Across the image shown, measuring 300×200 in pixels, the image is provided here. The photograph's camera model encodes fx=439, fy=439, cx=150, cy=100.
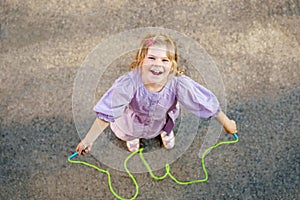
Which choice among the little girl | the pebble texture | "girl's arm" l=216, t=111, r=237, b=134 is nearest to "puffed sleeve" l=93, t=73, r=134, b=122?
the little girl

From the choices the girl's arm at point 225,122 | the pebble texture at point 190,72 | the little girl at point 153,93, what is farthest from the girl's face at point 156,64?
the pebble texture at point 190,72

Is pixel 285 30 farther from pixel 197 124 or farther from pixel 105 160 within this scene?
pixel 105 160

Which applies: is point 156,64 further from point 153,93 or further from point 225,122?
point 225,122

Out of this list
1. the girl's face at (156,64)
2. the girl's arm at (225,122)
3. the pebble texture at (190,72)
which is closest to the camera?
the girl's face at (156,64)

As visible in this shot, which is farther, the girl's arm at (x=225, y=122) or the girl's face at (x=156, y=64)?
the girl's arm at (x=225, y=122)

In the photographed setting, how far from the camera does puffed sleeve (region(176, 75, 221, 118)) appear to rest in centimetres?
129

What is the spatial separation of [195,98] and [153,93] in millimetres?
126

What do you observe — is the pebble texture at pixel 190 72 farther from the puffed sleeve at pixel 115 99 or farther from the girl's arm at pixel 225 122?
the puffed sleeve at pixel 115 99

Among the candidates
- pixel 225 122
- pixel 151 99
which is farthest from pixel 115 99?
pixel 225 122

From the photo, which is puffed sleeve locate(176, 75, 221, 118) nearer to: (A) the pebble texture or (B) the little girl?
(B) the little girl

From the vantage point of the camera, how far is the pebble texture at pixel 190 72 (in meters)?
1.67

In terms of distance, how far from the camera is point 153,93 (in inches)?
50.7

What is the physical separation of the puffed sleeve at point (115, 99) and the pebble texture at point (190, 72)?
43 cm

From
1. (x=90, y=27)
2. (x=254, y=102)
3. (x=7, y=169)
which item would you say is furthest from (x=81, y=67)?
(x=254, y=102)
